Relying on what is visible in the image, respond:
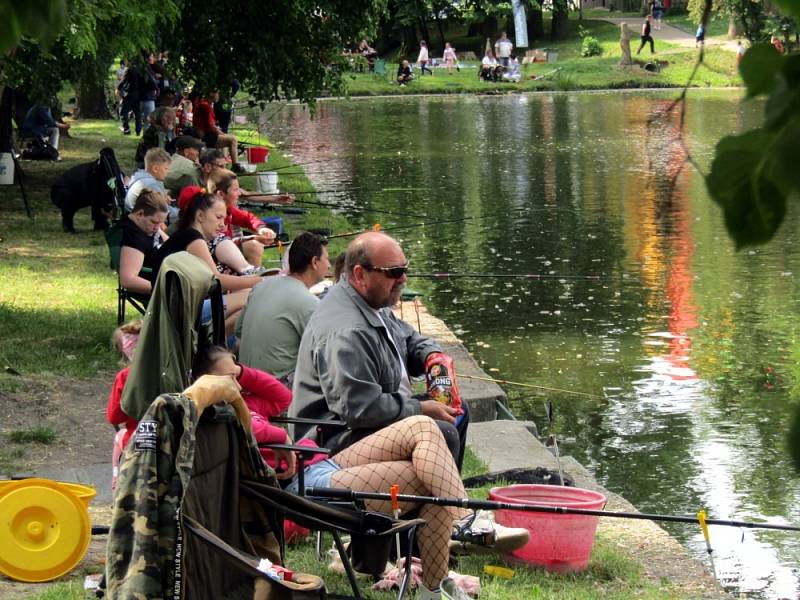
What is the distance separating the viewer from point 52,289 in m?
11.4

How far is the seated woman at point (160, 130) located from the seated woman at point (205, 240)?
5.72m

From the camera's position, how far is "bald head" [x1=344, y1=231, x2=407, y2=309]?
567 cm

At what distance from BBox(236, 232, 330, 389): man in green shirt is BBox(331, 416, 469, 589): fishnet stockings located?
1.78 meters

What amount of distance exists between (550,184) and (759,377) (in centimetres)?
1132

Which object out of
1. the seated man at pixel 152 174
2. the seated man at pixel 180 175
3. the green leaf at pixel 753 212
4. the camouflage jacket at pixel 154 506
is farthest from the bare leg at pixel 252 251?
the green leaf at pixel 753 212

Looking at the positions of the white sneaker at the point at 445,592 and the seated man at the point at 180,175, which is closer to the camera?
the white sneaker at the point at 445,592

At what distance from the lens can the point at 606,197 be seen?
1995 centimetres

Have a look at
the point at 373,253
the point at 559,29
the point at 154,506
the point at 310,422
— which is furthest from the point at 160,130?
the point at 559,29

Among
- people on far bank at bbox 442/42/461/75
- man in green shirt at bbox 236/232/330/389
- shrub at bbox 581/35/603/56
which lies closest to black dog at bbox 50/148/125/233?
man in green shirt at bbox 236/232/330/389

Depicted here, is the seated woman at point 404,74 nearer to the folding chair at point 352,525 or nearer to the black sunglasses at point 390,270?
the black sunglasses at point 390,270

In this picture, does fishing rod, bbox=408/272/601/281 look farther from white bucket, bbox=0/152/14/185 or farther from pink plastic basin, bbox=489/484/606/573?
pink plastic basin, bbox=489/484/606/573

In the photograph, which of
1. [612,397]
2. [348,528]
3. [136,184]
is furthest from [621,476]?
[136,184]

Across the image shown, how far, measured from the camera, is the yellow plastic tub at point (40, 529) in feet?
16.5

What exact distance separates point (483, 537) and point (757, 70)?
4.38 metres
